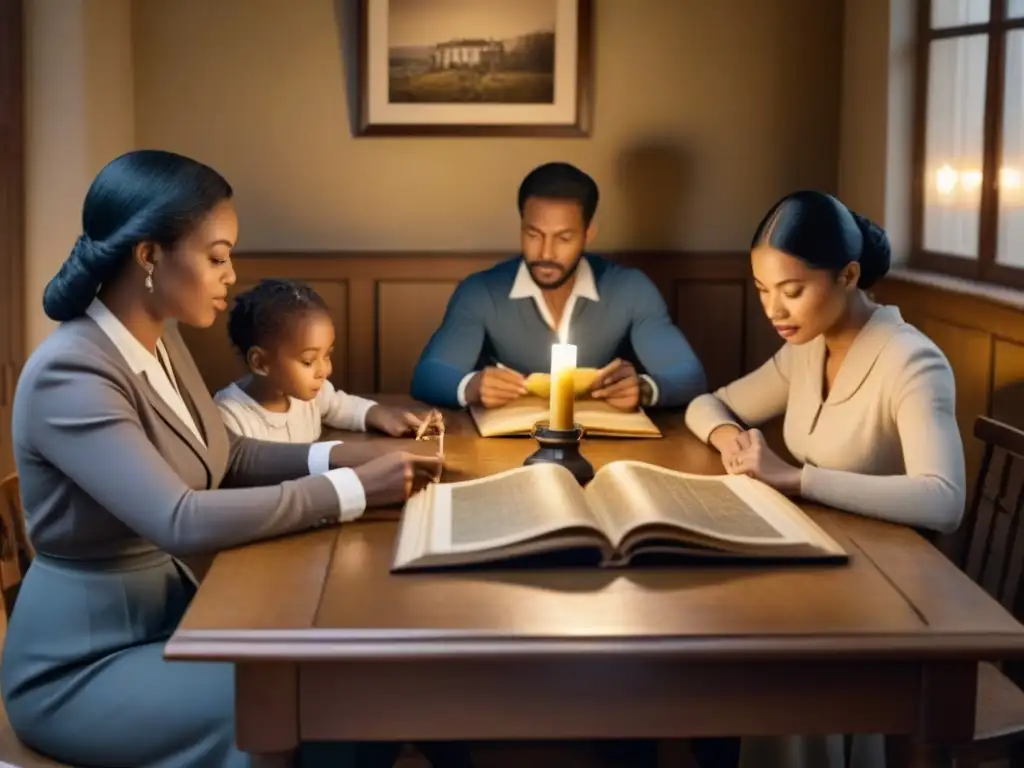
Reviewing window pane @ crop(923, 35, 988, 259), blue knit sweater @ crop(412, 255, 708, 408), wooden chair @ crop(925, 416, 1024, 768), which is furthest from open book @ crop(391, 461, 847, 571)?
window pane @ crop(923, 35, 988, 259)

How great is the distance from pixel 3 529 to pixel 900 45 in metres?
2.58

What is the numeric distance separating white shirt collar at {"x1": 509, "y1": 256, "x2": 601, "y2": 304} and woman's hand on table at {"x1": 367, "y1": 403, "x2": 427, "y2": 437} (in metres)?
0.67

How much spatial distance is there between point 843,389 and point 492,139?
6.39 feet

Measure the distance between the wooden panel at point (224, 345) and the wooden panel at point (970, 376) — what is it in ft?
5.65

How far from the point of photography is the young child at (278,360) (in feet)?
7.93

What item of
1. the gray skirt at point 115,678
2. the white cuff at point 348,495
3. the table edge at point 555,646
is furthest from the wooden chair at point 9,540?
the table edge at point 555,646

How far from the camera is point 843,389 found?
7.34ft

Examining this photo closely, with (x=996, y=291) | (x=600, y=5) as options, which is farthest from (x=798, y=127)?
(x=996, y=291)

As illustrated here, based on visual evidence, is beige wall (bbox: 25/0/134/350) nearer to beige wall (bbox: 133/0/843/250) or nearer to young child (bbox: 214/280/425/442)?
beige wall (bbox: 133/0/843/250)

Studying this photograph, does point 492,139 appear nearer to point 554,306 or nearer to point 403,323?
point 403,323

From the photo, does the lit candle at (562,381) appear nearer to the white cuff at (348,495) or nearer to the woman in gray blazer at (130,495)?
the woman in gray blazer at (130,495)

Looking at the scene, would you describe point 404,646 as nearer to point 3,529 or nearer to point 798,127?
point 3,529

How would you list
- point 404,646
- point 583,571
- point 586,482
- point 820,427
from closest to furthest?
1. point 404,646
2. point 583,571
3. point 586,482
4. point 820,427

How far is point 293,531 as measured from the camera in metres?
1.86
